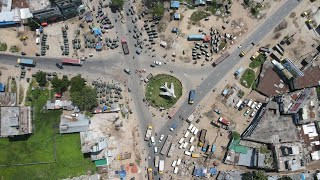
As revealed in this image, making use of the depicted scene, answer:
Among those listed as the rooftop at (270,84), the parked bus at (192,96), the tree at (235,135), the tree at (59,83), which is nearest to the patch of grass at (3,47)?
the tree at (59,83)

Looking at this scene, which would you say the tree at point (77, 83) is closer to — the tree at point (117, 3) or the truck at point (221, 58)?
the tree at point (117, 3)

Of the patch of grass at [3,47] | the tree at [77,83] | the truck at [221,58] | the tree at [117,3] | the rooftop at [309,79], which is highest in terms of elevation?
the tree at [117,3]

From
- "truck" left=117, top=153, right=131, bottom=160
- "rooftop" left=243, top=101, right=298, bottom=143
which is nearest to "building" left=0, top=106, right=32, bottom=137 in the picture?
"truck" left=117, top=153, right=131, bottom=160

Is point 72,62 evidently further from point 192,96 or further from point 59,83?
point 192,96

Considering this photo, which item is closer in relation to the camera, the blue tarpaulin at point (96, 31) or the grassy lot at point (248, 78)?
the grassy lot at point (248, 78)

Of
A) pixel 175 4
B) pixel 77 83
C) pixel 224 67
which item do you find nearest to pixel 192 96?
pixel 224 67

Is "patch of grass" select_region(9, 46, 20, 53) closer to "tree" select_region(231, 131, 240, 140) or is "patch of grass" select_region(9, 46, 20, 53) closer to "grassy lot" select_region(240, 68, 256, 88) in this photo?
"grassy lot" select_region(240, 68, 256, 88)
